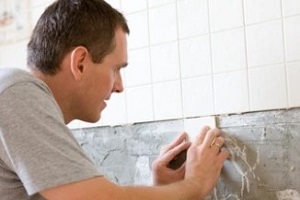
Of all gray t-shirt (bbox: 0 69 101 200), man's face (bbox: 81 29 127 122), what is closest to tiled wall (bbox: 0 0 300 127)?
man's face (bbox: 81 29 127 122)

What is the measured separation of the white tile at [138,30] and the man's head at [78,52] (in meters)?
0.35

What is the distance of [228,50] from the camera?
131cm

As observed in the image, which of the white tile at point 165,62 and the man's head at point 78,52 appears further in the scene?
the white tile at point 165,62

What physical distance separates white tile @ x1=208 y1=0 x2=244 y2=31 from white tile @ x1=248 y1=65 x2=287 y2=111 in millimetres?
155

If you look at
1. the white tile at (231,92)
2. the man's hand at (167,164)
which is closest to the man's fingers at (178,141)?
the man's hand at (167,164)

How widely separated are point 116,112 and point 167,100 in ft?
0.73

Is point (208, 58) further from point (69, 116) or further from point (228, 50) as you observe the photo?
point (69, 116)

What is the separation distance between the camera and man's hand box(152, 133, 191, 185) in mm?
1329

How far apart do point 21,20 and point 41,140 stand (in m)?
1.07

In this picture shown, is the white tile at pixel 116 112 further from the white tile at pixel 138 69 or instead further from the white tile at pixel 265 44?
the white tile at pixel 265 44

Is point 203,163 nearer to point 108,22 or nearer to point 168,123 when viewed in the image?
point 168,123

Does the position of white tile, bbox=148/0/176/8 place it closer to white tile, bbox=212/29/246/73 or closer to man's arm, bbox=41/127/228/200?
white tile, bbox=212/29/246/73

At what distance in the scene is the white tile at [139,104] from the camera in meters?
1.48

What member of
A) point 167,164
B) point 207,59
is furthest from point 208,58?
point 167,164
